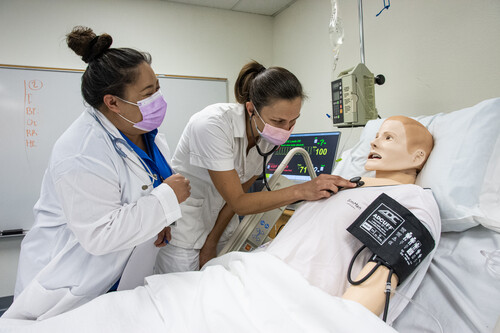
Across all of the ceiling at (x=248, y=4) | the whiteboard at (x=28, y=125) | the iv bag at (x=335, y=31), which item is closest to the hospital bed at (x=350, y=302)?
the iv bag at (x=335, y=31)

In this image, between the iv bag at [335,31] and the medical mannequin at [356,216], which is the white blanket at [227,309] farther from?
the iv bag at [335,31]

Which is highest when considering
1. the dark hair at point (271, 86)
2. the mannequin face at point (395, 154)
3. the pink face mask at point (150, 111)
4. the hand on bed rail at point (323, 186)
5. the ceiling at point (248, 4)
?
the ceiling at point (248, 4)

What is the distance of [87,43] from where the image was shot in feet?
3.62

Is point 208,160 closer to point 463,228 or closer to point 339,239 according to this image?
point 339,239

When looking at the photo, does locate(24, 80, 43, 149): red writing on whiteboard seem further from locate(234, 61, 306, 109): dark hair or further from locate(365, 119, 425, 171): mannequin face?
locate(365, 119, 425, 171): mannequin face

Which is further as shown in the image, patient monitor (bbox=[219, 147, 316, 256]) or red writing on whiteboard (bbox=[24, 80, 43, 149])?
red writing on whiteboard (bbox=[24, 80, 43, 149])

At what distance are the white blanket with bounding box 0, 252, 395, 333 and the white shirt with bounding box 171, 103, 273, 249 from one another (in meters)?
0.46

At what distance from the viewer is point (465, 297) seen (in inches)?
37.7

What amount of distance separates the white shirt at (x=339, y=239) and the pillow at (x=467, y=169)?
0.08 metres

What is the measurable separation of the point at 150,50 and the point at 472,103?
265cm

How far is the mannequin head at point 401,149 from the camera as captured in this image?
4.47ft

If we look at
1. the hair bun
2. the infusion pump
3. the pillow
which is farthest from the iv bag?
the hair bun

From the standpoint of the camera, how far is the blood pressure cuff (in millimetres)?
937

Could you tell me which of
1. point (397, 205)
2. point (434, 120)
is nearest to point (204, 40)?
point (434, 120)
